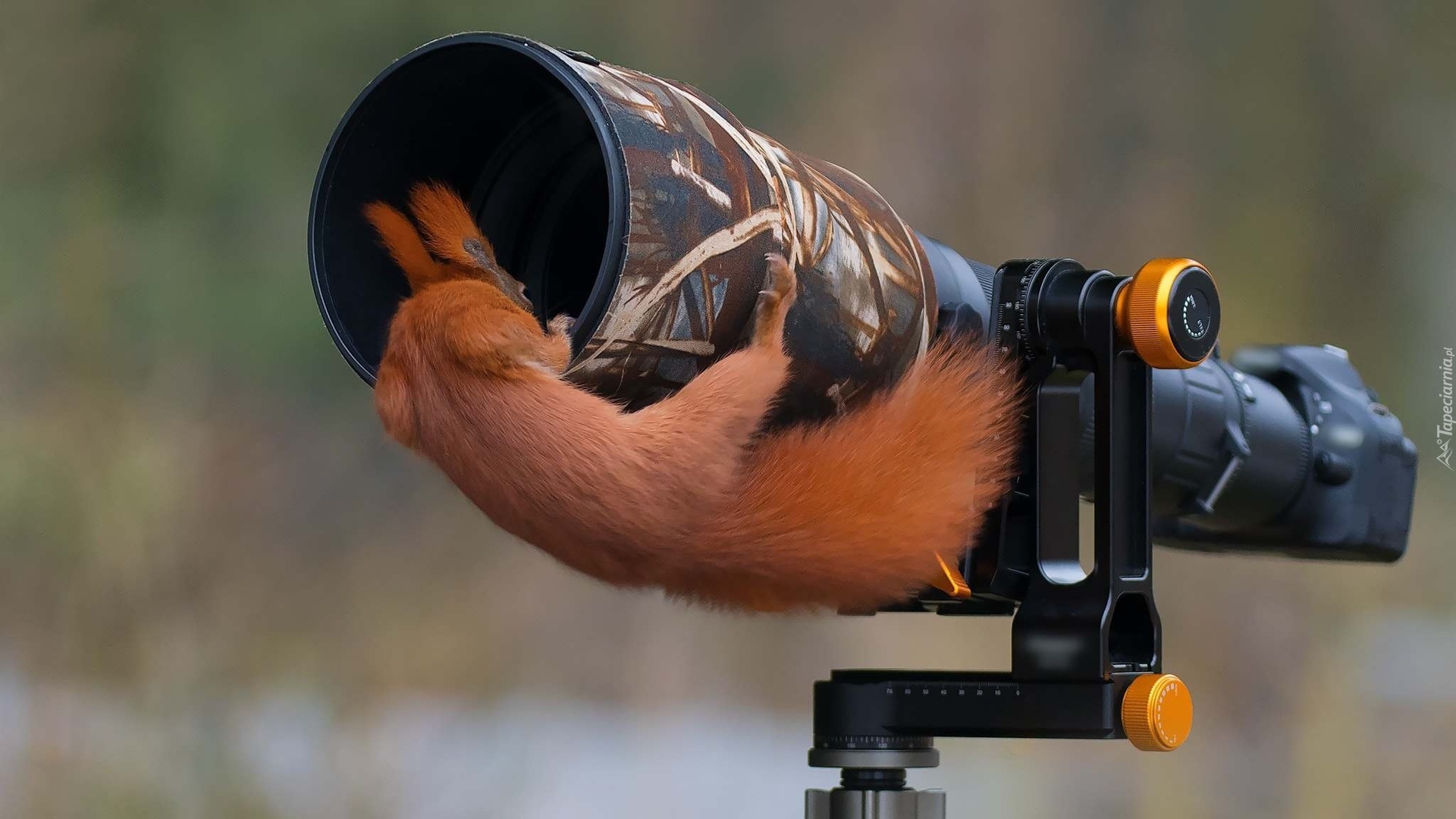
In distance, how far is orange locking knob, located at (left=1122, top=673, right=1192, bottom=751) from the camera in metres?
0.87

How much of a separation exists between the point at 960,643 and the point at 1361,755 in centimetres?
61

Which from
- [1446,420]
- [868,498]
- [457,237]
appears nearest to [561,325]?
[457,237]

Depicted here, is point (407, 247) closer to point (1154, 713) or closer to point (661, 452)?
point (661, 452)

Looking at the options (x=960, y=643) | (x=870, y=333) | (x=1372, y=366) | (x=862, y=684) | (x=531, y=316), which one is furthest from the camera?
(x=1372, y=366)

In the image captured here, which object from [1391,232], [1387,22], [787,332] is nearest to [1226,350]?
[1391,232]

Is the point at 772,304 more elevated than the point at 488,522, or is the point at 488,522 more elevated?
the point at 488,522

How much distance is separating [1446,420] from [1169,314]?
148cm

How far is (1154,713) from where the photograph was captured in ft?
2.86

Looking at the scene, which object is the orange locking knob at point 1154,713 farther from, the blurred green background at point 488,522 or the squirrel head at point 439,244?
the blurred green background at point 488,522

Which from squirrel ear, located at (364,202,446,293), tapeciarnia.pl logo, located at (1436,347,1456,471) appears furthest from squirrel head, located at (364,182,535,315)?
tapeciarnia.pl logo, located at (1436,347,1456,471)

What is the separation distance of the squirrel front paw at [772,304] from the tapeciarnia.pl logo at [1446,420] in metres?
1.71

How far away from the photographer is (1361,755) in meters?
2.06

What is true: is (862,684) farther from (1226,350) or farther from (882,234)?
(1226,350)

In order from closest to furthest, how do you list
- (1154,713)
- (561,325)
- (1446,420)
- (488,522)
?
(561,325)
(1154,713)
(488,522)
(1446,420)
